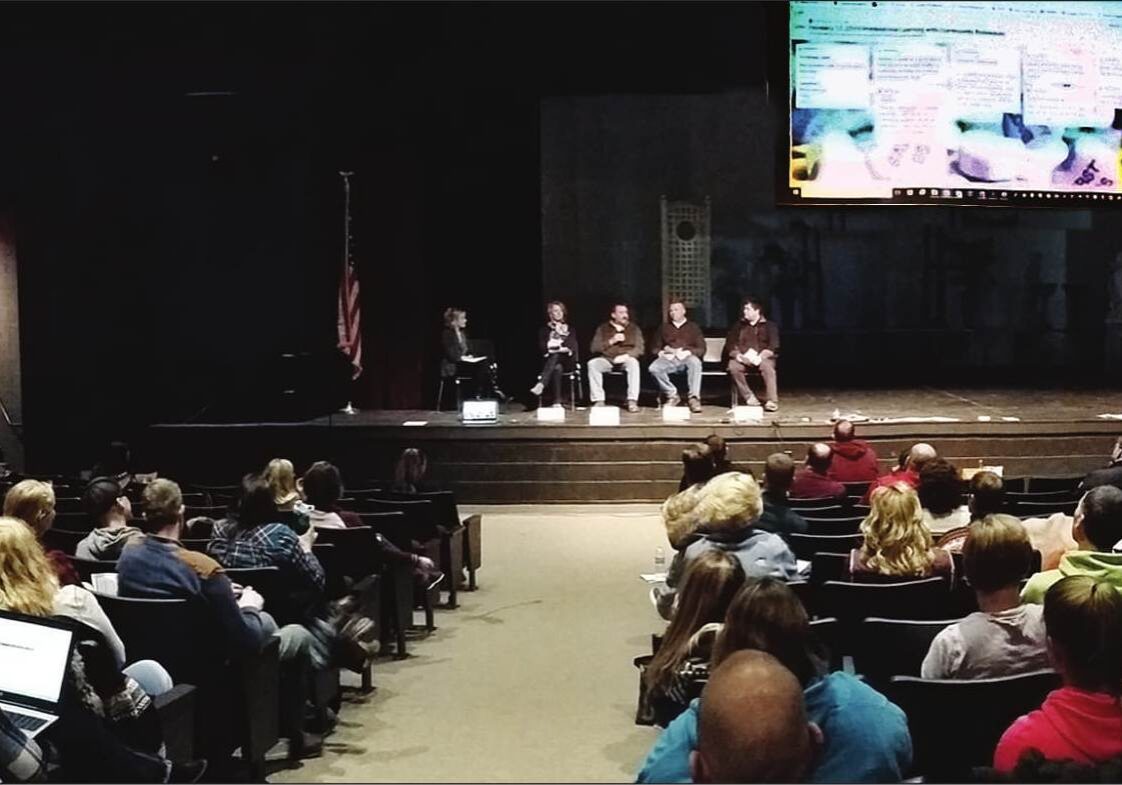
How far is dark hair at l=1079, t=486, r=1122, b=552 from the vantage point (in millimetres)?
3410

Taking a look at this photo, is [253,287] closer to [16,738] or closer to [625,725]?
[625,725]

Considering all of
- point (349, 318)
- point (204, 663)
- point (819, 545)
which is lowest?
point (204, 663)

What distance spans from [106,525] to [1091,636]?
341 centimetres

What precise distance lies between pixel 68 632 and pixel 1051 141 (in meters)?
9.42

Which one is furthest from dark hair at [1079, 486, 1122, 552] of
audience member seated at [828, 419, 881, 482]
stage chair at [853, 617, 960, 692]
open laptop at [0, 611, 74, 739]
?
audience member seated at [828, 419, 881, 482]

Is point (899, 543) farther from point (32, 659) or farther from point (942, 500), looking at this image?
point (32, 659)

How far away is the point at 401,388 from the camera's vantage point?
11531 mm

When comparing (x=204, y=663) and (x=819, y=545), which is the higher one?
(x=819, y=545)

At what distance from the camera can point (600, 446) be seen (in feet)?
30.6

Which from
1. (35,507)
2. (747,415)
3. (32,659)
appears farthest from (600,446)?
(32,659)

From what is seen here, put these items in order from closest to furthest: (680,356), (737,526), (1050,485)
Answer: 1. (737,526)
2. (1050,485)
3. (680,356)

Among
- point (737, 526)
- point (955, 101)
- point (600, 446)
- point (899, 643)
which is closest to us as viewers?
point (899, 643)

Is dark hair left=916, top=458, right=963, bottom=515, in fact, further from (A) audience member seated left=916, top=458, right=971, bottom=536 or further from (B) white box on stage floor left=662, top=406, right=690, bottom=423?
(B) white box on stage floor left=662, top=406, right=690, bottom=423

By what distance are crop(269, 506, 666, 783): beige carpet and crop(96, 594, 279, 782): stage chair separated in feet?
1.19
